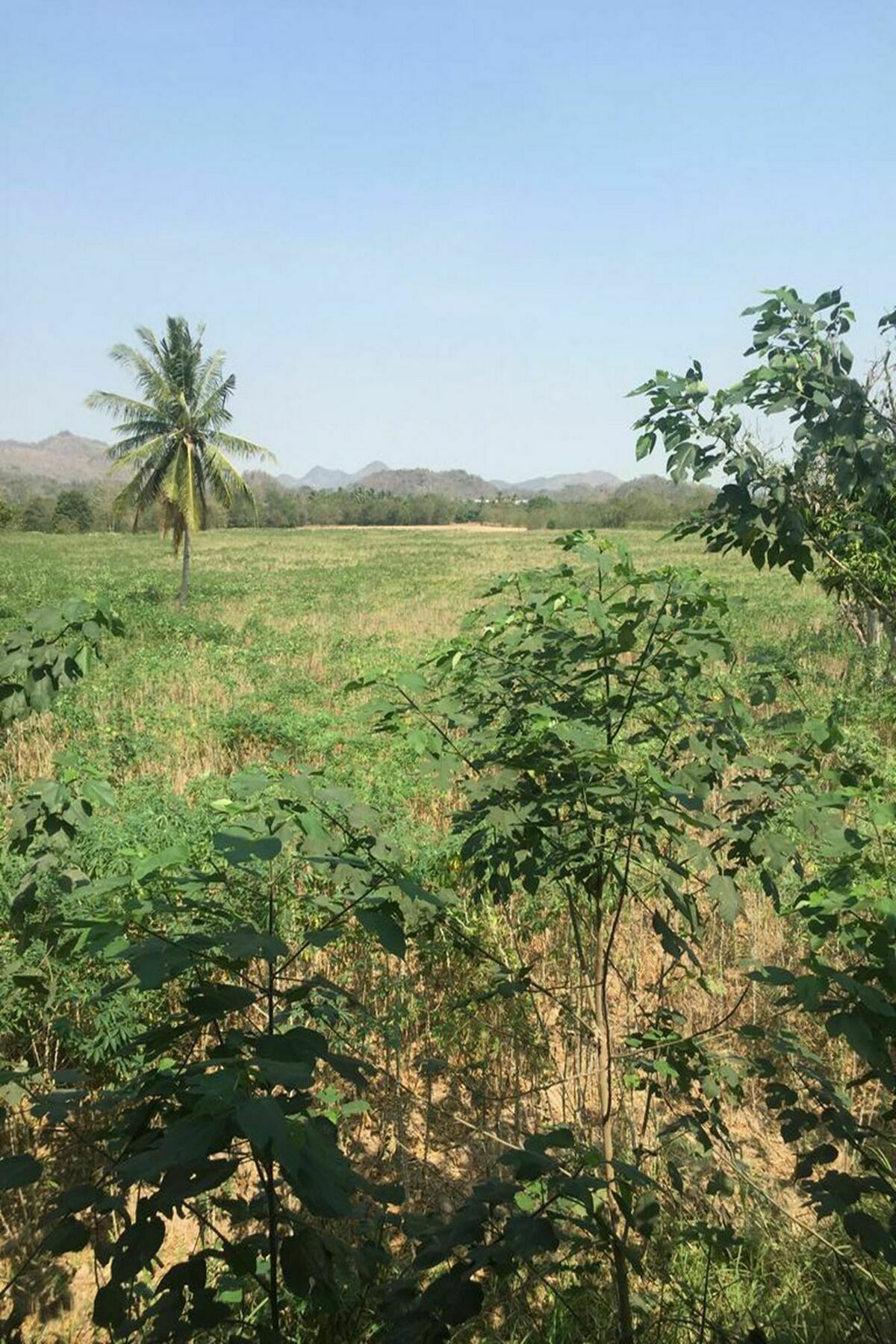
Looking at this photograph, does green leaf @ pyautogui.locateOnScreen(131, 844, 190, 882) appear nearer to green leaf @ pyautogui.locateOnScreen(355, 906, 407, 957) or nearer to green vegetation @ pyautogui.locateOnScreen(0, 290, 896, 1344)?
green vegetation @ pyautogui.locateOnScreen(0, 290, 896, 1344)

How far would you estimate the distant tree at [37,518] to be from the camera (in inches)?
2749

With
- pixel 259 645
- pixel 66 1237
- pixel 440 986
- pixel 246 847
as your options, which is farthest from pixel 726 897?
pixel 259 645

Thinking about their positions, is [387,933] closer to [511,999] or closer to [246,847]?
[246,847]

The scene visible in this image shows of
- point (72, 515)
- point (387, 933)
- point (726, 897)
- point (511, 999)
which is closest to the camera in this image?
point (387, 933)

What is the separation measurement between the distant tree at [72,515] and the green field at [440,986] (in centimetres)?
6339

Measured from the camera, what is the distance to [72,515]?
71438 millimetres

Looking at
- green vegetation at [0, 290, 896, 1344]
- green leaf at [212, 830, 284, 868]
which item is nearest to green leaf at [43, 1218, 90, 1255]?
green vegetation at [0, 290, 896, 1344]

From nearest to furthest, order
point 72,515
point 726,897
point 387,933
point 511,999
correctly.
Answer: point 387,933, point 726,897, point 511,999, point 72,515

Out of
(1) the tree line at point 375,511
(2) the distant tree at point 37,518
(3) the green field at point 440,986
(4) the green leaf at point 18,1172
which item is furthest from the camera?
(1) the tree line at point 375,511

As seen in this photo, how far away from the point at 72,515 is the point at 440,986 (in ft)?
250

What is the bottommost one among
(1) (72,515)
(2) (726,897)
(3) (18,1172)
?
(3) (18,1172)

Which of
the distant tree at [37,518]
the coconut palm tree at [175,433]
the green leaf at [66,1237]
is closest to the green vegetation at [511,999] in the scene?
the green leaf at [66,1237]

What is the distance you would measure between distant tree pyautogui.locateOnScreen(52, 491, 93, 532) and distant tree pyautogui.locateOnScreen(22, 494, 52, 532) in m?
0.63

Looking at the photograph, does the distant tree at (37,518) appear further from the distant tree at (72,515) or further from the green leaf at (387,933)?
the green leaf at (387,933)
